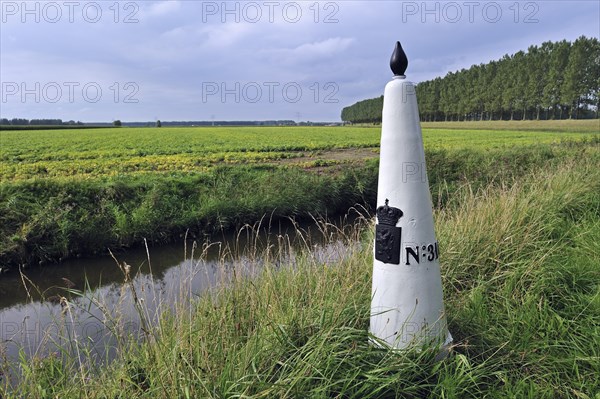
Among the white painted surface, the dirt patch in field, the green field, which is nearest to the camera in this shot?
the white painted surface

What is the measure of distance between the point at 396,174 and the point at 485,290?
185 cm

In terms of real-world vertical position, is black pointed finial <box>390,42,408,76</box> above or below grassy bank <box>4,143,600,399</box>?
above

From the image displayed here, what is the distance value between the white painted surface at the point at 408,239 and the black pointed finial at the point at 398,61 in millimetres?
58

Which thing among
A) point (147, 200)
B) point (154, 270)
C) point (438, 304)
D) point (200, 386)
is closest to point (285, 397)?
point (200, 386)

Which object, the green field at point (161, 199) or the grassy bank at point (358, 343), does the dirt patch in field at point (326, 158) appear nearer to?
the green field at point (161, 199)

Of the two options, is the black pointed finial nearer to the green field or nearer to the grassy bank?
the grassy bank

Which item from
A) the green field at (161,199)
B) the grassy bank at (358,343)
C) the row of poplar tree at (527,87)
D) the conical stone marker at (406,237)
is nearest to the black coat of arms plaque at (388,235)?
the conical stone marker at (406,237)

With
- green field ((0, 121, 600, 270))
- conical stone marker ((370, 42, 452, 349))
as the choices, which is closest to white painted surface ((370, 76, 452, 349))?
conical stone marker ((370, 42, 452, 349))

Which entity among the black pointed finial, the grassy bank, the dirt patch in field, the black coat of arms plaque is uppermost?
the black pointed finial

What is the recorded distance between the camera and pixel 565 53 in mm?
56031

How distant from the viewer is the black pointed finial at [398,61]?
2.64 m

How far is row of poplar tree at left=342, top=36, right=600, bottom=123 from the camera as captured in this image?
177 feet

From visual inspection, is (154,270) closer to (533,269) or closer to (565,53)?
(533,269)

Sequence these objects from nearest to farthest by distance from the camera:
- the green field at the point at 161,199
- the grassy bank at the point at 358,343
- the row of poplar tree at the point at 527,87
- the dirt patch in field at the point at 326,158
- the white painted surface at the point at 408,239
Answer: the grassy bank at the point at 358,343
the white painted surface at the point at 408,239
the green field at the point at 161,199
the dirt patch in field at the point at 326,158
the row of poplar tree at the point at 527,87
